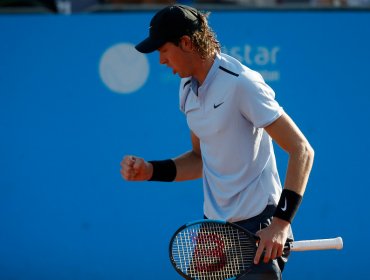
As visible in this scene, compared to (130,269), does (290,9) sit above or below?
above

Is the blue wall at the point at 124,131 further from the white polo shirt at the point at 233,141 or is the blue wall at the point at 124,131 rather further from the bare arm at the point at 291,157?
the bare arm at the point at 291,157

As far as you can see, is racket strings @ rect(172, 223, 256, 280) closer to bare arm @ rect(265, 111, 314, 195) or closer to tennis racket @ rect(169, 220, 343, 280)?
tennis racket @ rect(169, 220, 343, 280)

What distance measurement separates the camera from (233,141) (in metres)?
3.29

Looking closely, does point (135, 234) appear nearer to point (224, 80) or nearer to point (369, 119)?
point (369, 119)

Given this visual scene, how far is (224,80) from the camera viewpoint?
3264 millimetres

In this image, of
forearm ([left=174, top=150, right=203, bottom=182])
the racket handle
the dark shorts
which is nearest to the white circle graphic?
forearm ([left=174, top=150, right=203, bottom=182])

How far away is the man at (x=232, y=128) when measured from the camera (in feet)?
10.3

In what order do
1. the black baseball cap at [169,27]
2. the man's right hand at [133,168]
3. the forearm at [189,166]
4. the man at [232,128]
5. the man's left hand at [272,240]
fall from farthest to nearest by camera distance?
the forearm at [189,166], the man's right hand at [133,168], the black baseball cap at [169,27], the man at [232,128], the man's left hand at [272,240]

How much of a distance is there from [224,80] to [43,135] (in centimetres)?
249

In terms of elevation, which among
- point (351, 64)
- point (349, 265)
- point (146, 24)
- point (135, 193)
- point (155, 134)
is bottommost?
point (349, 265)

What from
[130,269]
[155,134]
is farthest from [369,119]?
[130,269]

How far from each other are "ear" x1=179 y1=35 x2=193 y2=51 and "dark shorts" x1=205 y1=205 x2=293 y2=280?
0.76m

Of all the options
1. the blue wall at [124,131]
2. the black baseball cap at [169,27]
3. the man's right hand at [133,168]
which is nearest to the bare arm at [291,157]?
the black baseball cap at [169,27]

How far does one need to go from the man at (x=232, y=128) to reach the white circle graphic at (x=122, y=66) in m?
2.03
